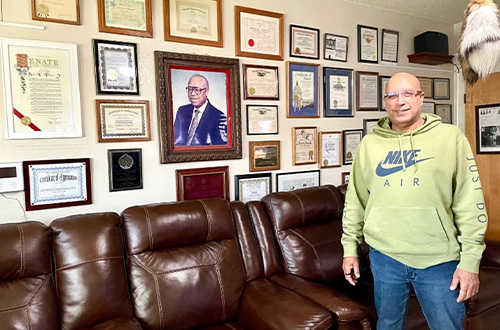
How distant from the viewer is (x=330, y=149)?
288cm

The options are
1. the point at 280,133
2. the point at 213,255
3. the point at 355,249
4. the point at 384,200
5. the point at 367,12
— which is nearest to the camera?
the point at 384,200

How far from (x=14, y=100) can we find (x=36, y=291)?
0.91 metres

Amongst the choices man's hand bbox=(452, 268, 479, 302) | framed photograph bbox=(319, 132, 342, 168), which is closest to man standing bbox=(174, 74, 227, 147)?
framed photograph bbox=(319, 132, 342, 168)

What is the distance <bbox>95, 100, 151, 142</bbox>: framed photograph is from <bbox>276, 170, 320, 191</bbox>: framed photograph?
38.9 inches

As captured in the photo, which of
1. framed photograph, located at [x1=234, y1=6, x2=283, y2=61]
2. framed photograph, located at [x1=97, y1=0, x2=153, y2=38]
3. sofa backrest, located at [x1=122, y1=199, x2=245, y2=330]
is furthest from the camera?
framed photograph, located at [x1=234, y1=6, x2=283, y2=61]

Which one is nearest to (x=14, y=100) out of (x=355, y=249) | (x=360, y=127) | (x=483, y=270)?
(x=355, y=249)

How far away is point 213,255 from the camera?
1943mm

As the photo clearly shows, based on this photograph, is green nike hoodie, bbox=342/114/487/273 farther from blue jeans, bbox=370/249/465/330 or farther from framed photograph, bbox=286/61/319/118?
framed photograph, bbox=286/61/319/118

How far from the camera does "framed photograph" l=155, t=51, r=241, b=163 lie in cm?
218

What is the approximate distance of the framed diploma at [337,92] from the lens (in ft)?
9.29

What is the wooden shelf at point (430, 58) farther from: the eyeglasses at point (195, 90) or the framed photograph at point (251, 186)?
the eyeglasses at point (195, 90)

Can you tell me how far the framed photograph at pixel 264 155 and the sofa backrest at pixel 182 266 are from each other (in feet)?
1.97

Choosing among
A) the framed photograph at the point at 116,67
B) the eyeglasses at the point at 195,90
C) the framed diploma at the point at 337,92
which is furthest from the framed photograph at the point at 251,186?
the framed photograph at the point at 116,67

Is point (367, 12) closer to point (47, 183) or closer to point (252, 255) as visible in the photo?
point (252, 255)
